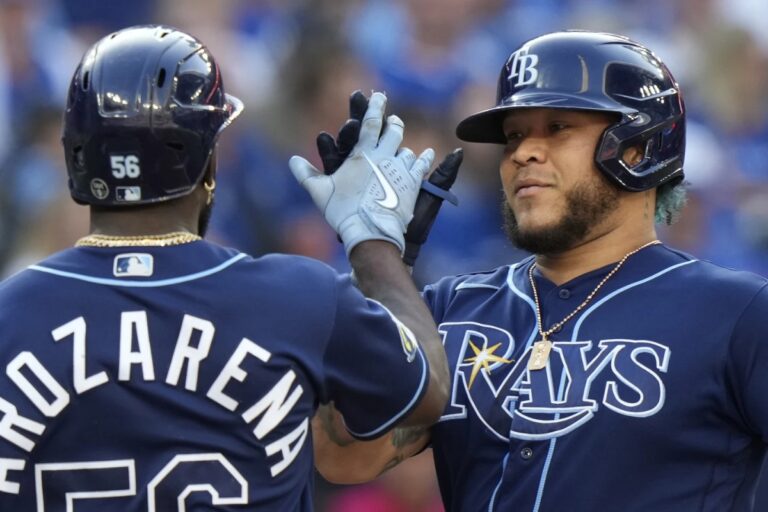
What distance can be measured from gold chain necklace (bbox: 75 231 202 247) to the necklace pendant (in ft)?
3.57

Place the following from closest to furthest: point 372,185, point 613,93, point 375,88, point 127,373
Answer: point 127,373 < point 372,185 < point 613,93 < point 375,88

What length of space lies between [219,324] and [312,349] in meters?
0.23

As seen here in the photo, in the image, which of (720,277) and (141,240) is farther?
(720,277)

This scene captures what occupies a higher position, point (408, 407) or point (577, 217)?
point (577, 217)

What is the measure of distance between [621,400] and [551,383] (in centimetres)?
21

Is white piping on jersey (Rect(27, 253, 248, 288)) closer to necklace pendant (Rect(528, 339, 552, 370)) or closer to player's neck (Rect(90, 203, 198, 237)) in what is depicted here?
player's neck (Rect(90, 203, 198, 237))

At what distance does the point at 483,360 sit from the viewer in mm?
3799

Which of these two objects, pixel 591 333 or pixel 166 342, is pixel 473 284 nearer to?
pixel 591 333

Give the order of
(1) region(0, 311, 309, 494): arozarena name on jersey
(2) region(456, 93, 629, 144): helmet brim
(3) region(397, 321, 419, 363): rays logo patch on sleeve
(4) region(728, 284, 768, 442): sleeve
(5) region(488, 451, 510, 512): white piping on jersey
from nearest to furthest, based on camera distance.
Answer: (1) region(0, 311, 309, 494): arozarena name on jersey < (3) region(397, 321, 419, 363): rays logo patch on sleeve < (4) region(728, 284, 768, 442): sleeve < (5) region(488, 451, 510, 512): white piping on jersey < (2) region(456, 93, 629, 144): helmet brim

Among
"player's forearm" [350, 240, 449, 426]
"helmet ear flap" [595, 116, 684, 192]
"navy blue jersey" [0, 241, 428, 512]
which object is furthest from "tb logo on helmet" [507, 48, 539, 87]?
"navy blue jersey" [0, 241, 428, 512]

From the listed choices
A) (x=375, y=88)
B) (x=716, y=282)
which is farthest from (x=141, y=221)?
(x=375, y=88)

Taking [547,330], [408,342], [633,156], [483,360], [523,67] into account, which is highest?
[523,67]

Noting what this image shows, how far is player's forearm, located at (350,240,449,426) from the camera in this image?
10.7 feet

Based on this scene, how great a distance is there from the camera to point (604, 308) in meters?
3.72
